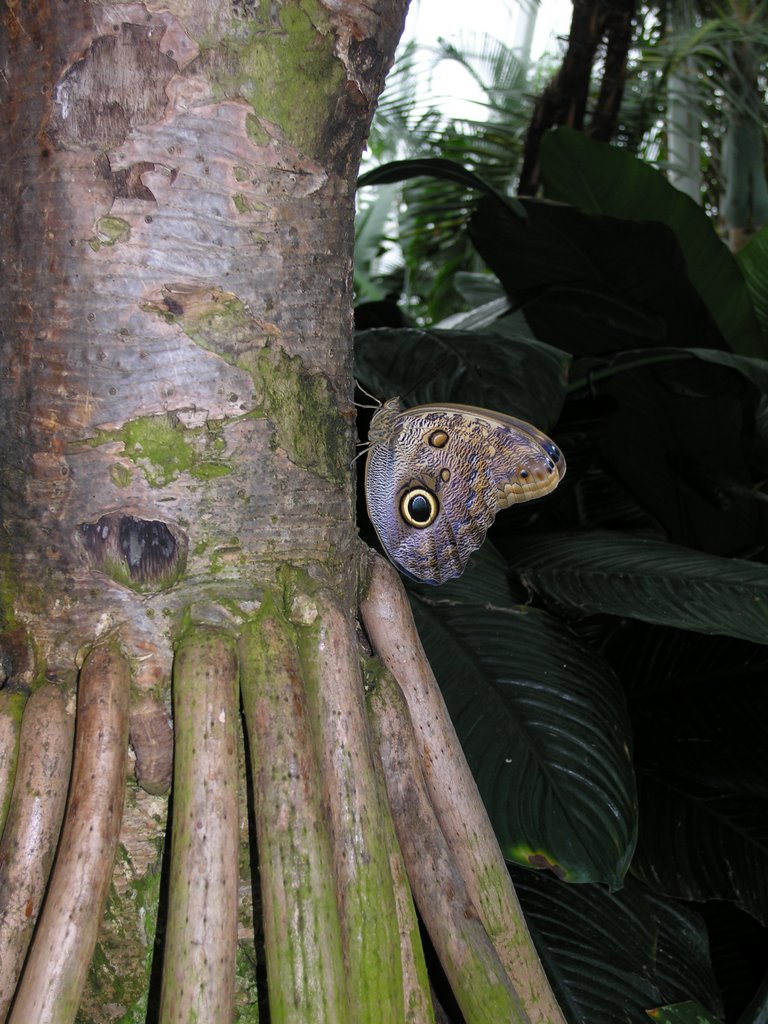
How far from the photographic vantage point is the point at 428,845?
2.98 feet

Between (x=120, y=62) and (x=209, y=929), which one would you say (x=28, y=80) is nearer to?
(x=120, y=62)

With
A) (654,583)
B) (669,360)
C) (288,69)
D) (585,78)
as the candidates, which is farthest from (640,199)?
(288,69)

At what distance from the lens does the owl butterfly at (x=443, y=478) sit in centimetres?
106

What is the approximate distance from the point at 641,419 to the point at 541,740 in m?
1.20

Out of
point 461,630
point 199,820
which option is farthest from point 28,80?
point 461,630

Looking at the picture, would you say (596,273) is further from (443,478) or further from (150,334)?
(150,334)

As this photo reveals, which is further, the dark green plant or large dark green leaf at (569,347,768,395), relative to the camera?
large dark green leaf at (569,347,768,395)

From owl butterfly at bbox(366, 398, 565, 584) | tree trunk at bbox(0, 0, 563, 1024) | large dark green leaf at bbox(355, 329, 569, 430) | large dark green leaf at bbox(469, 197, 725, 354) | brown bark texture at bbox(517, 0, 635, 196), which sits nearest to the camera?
tree trunk at bbox(0, 0, 563, 1024)

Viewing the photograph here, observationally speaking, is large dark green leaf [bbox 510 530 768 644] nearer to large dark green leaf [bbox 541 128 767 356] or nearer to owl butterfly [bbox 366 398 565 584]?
owl butterfly [bbox 366 398 565 584]

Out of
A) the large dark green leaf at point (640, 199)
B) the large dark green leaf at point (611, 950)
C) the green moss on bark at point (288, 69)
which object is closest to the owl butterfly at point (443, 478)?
the green moss on bark at point (288, 69)

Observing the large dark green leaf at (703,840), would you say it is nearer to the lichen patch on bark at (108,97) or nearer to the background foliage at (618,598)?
the background foliage at (618,598)

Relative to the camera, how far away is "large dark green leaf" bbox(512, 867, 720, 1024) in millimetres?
1252

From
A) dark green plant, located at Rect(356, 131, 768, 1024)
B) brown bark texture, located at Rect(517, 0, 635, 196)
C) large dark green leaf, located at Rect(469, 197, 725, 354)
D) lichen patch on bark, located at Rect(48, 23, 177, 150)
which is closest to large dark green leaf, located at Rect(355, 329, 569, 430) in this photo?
dark green plant, located at Rect(356, 131, 768, 1024)

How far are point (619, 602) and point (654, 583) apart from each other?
0.26ft
